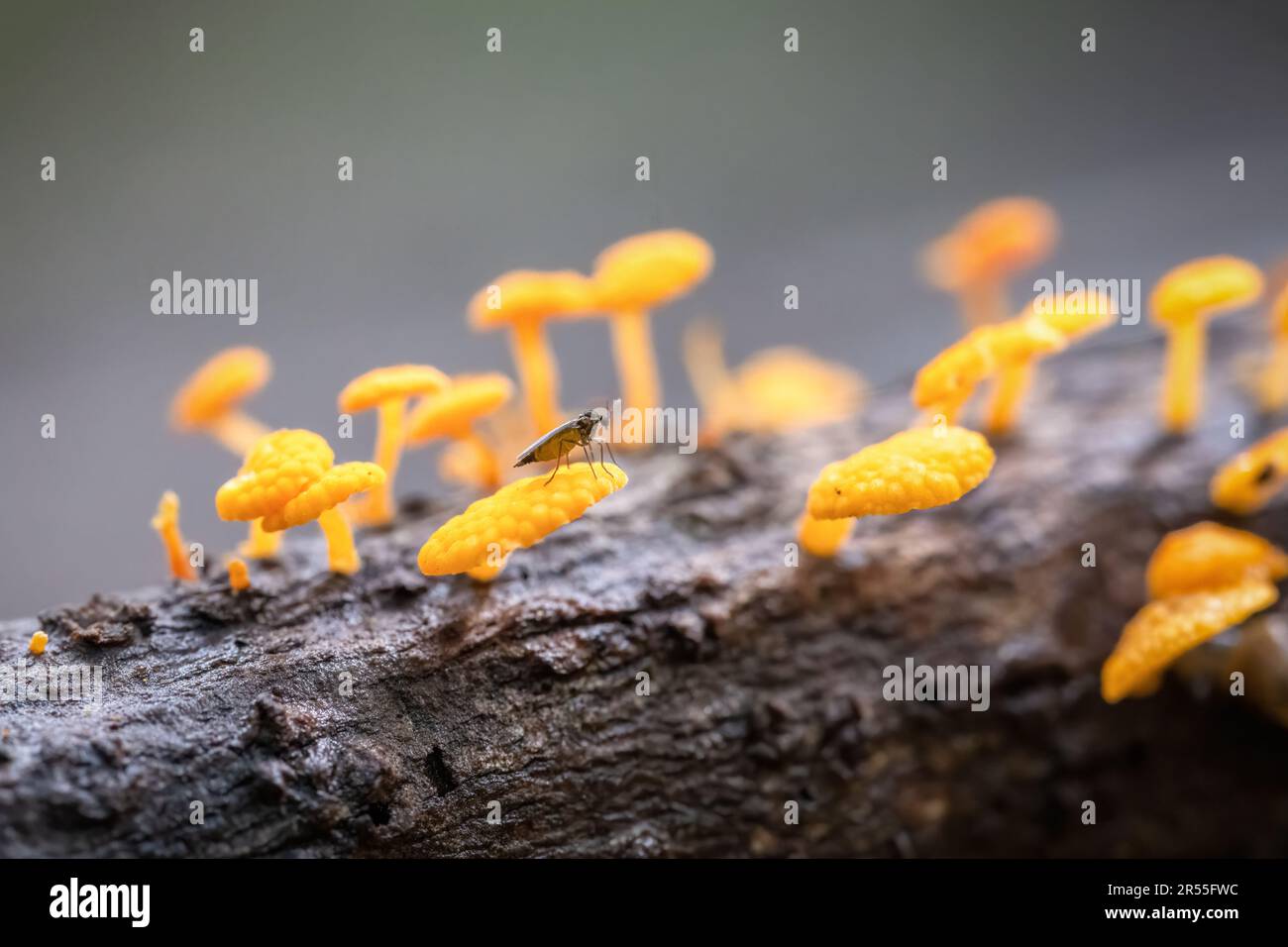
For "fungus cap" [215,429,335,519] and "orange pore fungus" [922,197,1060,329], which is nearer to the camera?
"fungus cap" [215,429,335,519]

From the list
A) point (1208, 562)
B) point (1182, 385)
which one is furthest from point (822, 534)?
point (1182, 385)

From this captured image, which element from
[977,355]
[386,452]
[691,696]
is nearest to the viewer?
[977,355]

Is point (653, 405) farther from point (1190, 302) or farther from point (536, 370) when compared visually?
point (1190, 302)

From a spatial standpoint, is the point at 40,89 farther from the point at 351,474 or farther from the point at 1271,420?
the point at 1271,420

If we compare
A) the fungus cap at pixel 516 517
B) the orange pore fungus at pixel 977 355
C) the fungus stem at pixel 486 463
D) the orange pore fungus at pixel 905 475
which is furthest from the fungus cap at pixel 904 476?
the fungus stem at pixel 486 463

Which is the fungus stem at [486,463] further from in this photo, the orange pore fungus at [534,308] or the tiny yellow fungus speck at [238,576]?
the tiny yellow fungus speck at [238,576]

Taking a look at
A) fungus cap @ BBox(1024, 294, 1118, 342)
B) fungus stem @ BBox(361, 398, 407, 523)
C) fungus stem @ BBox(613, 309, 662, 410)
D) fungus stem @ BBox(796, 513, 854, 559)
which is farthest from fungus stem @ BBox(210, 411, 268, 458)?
fungus cap @ BBox(1024, 294, 1118, 342)

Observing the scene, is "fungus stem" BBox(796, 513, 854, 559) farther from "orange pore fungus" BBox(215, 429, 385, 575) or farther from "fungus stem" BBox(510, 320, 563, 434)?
"orange pore fungus" BBox(215, 429, 385, 575)
